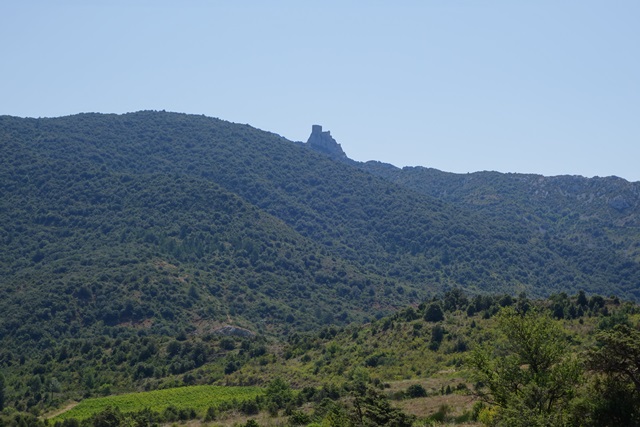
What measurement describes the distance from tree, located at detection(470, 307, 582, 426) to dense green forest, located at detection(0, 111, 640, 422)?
4.70m

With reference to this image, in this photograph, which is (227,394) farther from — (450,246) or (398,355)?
(450,246)

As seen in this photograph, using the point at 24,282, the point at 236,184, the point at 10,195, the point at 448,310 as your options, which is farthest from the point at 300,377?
the point at 236,184

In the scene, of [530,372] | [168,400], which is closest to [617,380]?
[530,372]

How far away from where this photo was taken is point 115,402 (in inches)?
1817

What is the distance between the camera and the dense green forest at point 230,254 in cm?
5938

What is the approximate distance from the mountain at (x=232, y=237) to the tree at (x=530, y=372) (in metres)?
62.5

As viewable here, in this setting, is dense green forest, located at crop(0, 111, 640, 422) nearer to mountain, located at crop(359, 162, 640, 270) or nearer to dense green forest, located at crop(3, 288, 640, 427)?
dense green forest, located at crop(3, 288, 640, 427)

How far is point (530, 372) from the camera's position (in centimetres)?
2595

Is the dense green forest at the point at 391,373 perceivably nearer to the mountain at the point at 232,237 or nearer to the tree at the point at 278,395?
the tree at the point at 278,395

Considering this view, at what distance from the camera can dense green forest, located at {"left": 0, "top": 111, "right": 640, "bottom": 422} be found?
59.4 m

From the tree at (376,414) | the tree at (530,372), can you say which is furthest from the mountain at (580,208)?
the tree at (376,414)

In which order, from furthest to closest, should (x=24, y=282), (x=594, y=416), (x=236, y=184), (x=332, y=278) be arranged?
(x=236, y=184) → (x=332, y=278) → (x=24, y=282) → (x=594, y=416)

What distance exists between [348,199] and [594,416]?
143154mm

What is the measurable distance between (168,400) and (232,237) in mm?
73931
